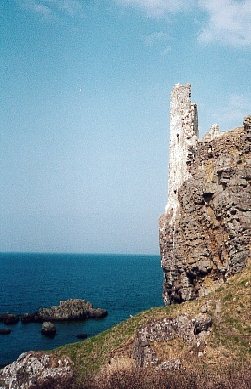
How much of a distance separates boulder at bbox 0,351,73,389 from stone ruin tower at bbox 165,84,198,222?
61.3 feet

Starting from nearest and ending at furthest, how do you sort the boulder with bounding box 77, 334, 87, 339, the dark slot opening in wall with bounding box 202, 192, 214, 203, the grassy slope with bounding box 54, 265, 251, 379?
the grassy slope with bounding box 54, 265, 251, 379 < the dark slot opening in wall with bounding box 202, 192, 214, 203 < the boulder with bounding box 77, 334, 87, 339

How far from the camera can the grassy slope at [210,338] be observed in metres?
23.2

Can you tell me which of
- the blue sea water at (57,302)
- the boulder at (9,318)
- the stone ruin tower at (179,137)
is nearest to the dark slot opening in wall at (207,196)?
the stone ruin tower at (179,137)

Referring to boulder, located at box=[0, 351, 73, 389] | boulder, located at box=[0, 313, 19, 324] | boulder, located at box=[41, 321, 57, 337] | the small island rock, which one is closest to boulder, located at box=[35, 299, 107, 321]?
the small island rock

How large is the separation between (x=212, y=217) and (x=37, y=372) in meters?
17.9

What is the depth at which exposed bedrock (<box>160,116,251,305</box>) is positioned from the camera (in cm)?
3231

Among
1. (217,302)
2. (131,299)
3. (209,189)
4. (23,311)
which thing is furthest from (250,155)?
(131,299)

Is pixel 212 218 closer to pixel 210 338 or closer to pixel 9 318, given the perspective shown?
pixel 210 338

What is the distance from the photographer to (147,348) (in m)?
24.2

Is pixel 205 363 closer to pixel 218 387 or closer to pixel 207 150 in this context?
pixel 218 387

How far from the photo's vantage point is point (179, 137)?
41.2m

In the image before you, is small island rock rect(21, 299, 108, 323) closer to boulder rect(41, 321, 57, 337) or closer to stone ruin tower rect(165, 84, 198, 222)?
boulder rect(41, 321, 57, 337)

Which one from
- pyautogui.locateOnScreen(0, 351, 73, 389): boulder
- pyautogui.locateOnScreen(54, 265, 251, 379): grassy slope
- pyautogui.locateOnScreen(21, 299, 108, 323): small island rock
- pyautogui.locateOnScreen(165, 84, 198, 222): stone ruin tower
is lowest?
pyautogui.locateOnScreen(21, 299, 108, 323): small island rock

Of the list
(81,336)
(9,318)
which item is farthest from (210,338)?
(9,318)
